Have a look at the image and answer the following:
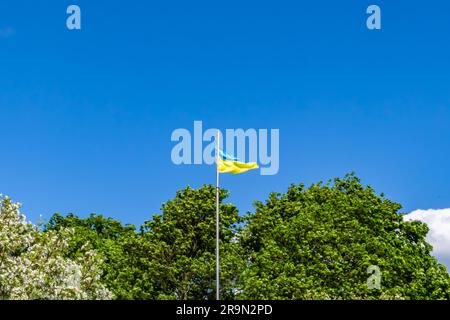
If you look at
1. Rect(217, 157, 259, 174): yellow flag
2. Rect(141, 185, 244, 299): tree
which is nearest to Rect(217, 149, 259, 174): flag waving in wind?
Rect(217, 157, 259, 174): yellow flag

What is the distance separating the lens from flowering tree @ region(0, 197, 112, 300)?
35281 mm

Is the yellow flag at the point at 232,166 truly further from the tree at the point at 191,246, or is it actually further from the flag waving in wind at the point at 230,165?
the tree at the point at 191,246

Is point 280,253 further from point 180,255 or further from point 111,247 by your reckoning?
point 111,247

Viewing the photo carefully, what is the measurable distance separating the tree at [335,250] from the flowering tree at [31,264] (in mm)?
11956

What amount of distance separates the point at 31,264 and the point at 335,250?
19.6 metres

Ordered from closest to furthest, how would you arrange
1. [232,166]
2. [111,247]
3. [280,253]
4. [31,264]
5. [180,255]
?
1. [31,264]
2. [232,166]
3. [280,253]
4. [180,255]
5. [111,247]

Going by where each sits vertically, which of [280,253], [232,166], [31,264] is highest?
[232,166]

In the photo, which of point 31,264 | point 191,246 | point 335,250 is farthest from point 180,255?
point 31,264

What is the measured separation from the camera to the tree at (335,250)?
44.8 metres

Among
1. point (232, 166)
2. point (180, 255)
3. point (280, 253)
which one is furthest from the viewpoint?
point (180, 255)

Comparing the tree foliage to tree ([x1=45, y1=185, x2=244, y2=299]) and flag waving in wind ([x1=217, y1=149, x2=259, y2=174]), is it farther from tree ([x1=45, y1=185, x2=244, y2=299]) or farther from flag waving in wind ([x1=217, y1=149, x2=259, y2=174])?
flag waving in wind ([x1=217, y1=149, x2=259, y2=174])

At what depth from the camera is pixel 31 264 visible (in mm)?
36781

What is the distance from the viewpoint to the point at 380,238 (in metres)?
48.0
